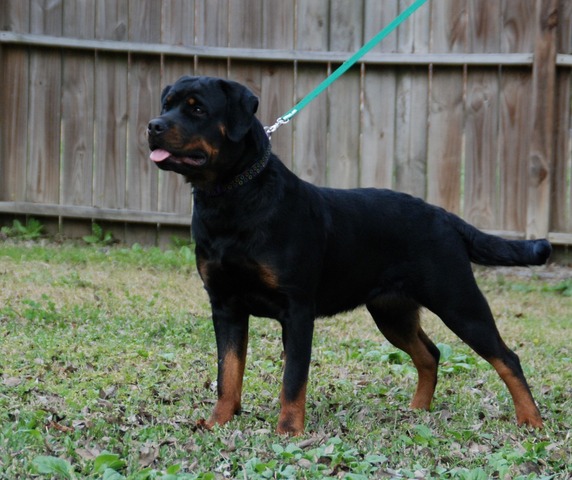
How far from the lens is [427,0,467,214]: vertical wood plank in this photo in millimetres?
10047

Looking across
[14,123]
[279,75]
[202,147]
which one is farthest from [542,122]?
[202,147]

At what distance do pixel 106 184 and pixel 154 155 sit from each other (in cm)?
631

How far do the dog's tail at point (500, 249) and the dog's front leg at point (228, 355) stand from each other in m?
1.35

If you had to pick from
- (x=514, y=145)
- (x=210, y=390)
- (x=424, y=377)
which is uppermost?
(x=514, y=145)

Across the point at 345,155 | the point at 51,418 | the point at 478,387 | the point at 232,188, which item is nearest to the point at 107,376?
the point at 51,418

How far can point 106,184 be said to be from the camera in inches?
430

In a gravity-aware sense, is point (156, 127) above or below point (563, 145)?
above

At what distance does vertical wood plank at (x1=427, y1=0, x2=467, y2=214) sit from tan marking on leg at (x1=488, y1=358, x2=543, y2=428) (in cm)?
489

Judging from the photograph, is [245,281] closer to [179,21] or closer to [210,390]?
[210,390]

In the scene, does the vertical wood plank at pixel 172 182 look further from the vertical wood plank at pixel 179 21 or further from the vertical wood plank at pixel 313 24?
the vertical wood plank at pixel 313 24

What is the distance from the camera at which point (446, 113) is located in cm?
1019

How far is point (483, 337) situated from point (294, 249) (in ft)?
3.88

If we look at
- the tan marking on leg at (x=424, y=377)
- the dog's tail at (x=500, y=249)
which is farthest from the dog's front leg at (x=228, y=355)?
the dog's tail at (x=500, y=249)

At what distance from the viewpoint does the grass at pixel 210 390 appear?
4422 millimetres
